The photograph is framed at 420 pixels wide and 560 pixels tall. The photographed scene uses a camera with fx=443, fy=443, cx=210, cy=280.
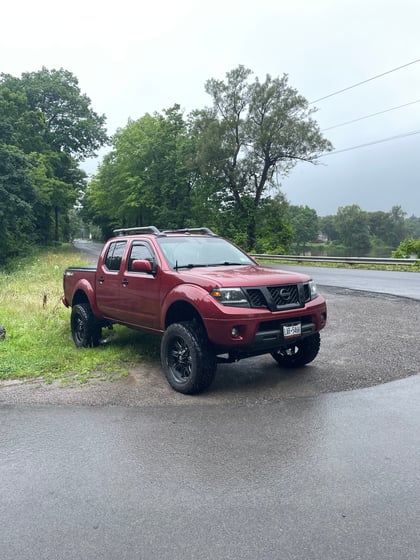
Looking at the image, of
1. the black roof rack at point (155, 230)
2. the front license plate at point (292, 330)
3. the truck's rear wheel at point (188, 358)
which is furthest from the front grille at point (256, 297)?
the black roof rack at point (155, 230)

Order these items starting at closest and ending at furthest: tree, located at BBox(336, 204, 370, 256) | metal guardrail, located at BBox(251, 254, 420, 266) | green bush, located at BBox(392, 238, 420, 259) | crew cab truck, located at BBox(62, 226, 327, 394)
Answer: crew cab truck, located at BBox(62, 226, 327, 394) < metal guardrail, located at BBox(251, 254, 420, 266) < green bush, located at BBox(392, 238, 420, 259) < tree, located at BBox(336, 204, 370, 256)

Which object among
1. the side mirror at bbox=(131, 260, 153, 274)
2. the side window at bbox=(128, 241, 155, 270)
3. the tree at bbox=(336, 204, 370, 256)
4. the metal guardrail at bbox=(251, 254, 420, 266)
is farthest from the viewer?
the tree at bbox=(336, 204, 370, 256)

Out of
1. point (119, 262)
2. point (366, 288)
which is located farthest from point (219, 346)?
point (366, 288)

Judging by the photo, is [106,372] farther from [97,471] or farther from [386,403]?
[386,403]

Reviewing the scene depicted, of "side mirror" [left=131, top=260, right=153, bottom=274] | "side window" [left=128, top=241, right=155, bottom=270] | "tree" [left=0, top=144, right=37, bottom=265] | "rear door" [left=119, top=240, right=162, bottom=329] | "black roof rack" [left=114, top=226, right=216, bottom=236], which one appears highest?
"tree" [left=0, top=144, right=37, bottom=265]

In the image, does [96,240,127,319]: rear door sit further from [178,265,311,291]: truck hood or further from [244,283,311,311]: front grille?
[244,283,311,311]: front grille

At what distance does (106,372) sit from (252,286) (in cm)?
244

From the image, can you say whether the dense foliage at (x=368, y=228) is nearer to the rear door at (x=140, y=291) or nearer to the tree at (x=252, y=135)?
the tree at (x=252, y=135)

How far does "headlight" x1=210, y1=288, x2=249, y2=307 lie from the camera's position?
4806mm

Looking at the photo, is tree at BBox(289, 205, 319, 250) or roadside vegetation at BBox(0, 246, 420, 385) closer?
roadside vegetation at BBox(0, 246, 420, 385)

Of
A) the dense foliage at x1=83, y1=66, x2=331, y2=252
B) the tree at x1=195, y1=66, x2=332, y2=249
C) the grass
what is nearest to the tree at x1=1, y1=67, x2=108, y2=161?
the dense foliage at x1=83, y1=66, x2=331, y2=252

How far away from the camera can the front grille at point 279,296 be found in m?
4.91

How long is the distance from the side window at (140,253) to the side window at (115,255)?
27 cm

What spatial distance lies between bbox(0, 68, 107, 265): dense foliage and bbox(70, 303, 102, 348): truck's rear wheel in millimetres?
21642
